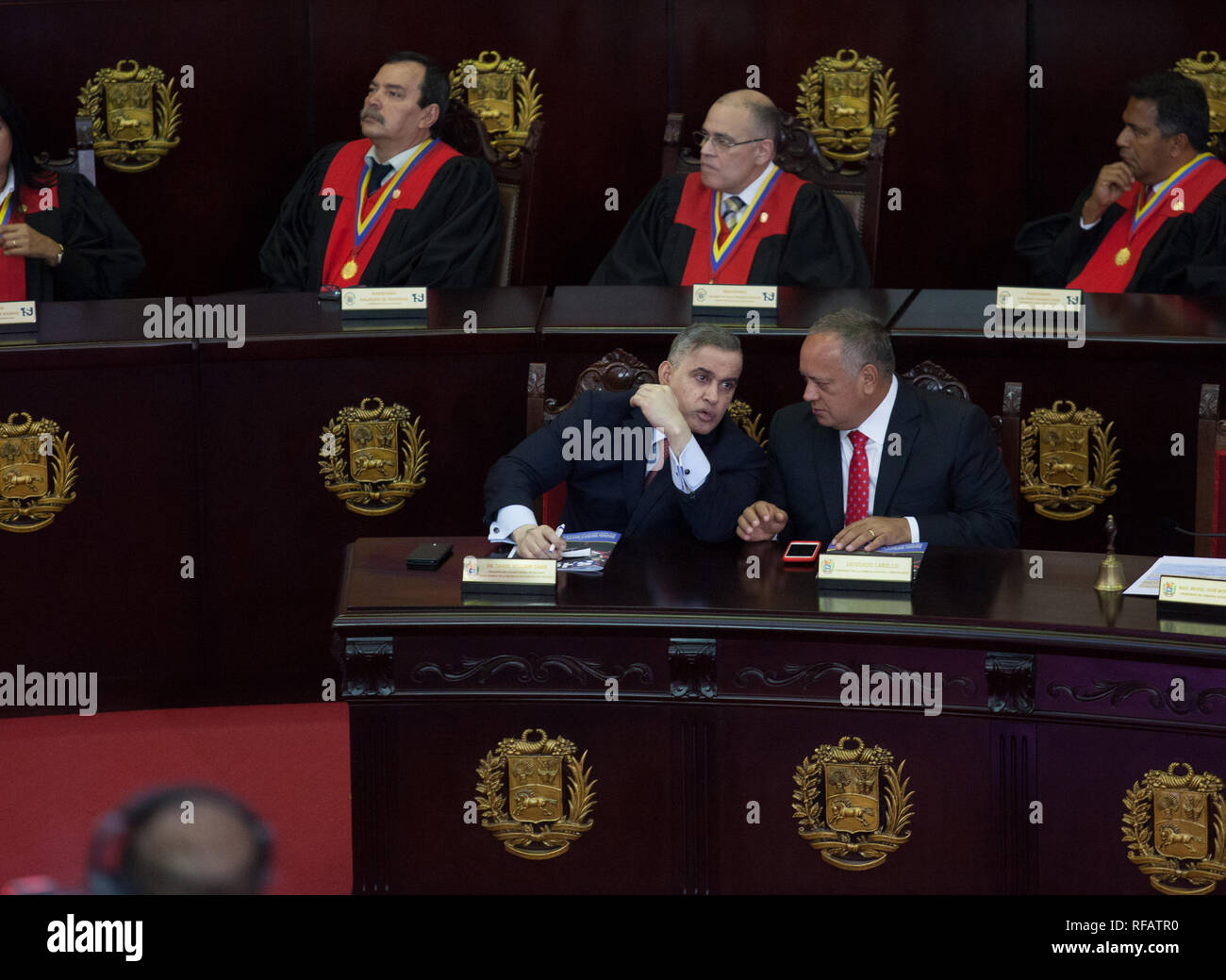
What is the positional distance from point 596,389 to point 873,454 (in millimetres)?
628

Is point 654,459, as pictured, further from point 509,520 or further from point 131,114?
point 131,114

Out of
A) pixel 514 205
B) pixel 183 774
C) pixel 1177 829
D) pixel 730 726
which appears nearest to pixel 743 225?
pixel 514 205

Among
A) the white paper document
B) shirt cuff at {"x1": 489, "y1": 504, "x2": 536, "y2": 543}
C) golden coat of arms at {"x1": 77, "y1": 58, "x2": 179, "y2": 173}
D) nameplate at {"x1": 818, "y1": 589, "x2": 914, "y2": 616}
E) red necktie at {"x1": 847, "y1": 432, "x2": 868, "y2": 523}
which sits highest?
golden coat of arms at {"x1": 77, "y1": 58, "x2": 179, "y2": 173}

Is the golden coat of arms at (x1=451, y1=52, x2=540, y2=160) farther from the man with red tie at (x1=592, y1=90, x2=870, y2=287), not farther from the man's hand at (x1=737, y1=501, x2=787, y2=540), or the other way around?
the man's hand at (x1=737, y1=501, x2=787, y2=540)

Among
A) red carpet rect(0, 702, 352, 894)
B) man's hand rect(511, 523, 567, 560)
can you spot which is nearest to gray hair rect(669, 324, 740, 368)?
man's hand rect(511, 523, 567, 560)

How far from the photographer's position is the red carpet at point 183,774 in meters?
3.33

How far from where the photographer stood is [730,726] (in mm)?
2688

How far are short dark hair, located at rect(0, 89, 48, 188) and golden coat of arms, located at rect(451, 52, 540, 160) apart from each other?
4.72ft

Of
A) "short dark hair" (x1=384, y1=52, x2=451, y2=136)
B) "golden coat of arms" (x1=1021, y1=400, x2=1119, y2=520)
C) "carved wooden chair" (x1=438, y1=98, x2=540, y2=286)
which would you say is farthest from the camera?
"carved wooden chair" (x1=438, y1=98, x2=540, y2=286)

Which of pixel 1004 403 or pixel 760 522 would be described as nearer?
pixel 760 522

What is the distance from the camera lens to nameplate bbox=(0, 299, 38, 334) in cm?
398

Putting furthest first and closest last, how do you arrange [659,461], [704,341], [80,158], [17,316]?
[80,158] → [17,316] → [659,461] → [704,341]

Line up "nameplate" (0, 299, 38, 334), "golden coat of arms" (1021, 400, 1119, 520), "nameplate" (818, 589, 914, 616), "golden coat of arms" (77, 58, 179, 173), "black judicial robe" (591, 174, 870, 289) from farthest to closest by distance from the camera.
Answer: "golden coat of arms" (77, 58, 179, 173) → "black judicial robe" (591, 174, 870, 289) → "nameplate" (0, 299, 38, 334) → "golden coat of arms" (1021, 400, 1119, 520) → "nameplate" (818, 589, 914, 616)

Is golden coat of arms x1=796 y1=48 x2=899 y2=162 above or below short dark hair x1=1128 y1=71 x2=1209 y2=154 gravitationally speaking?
above
